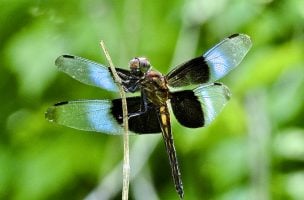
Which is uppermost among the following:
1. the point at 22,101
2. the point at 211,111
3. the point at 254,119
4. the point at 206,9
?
the point at 206,9

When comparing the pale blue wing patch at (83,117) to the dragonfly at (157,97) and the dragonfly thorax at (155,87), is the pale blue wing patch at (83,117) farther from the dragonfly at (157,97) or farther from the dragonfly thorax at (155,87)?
the dragonfly thorax at (155,87)

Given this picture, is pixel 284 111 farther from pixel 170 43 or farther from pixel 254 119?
pixel 170 43

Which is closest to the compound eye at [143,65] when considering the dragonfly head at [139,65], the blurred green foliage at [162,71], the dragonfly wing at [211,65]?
the dragonfly head at [139,65]

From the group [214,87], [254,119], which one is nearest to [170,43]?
[254,119]

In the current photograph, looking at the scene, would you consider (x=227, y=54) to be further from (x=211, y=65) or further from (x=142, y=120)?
(x=142, y=120)

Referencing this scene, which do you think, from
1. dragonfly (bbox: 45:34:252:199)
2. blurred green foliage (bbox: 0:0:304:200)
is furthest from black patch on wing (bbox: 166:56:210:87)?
blurred green foliage (bbox: 0:0:304:200)
